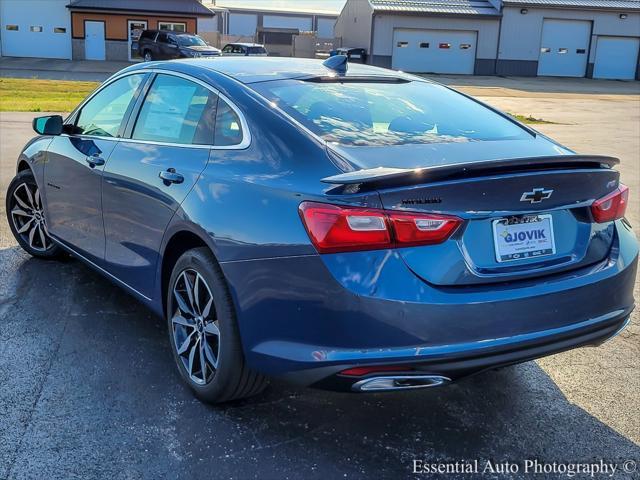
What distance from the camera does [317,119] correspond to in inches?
136

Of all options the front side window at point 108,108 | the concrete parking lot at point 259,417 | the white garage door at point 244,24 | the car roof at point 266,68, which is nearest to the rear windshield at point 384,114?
the car roof at point 266,68

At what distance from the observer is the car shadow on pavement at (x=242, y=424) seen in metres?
3.03

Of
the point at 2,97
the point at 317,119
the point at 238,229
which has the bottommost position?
the point at 2,97

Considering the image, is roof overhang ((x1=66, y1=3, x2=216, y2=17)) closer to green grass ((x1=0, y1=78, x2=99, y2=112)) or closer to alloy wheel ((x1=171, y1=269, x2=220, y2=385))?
green grass ((x1=0, y1=78, x2=99, y2=112))

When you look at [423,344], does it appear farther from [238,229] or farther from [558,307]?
[238,229]

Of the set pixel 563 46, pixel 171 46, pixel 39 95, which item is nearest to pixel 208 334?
pixel 39 95

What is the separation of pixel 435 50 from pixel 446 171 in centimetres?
4549

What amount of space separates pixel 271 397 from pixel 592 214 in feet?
5.98

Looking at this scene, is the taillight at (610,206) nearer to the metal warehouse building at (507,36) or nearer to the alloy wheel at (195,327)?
the alloy wheel at (195,327)

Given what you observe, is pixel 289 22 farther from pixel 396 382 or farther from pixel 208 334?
pixel 396 382

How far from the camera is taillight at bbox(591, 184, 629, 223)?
3.21 metres

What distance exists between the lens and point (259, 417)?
3.44 meters

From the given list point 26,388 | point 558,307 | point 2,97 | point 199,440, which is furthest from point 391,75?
point 2,97

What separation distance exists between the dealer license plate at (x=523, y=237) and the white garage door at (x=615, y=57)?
48.5 m
